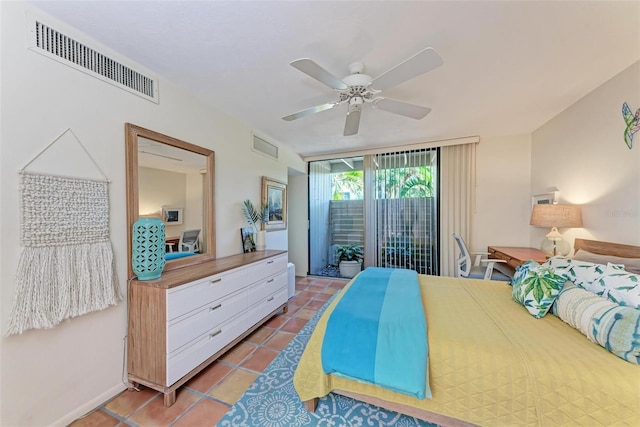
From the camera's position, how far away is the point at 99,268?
152cm

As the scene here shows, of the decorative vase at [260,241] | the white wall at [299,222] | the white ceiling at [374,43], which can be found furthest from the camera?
the white wall at [299,222]

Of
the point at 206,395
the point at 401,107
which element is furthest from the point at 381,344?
the point at 401,107

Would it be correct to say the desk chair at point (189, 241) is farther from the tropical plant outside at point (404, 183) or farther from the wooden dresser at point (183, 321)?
the tropical plant outside at point (404, 183)

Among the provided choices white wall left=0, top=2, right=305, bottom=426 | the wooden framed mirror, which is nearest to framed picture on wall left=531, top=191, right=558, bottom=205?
the wooden framed mirror

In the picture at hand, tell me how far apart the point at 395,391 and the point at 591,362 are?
0.94 meters

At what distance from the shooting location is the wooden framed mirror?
176 cm

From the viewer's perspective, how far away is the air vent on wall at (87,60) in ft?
4.37

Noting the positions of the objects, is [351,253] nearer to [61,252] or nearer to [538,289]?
[538,289]

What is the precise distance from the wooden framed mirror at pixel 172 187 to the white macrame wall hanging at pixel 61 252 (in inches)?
7.7

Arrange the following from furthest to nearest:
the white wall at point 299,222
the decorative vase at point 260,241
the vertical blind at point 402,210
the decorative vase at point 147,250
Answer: the white wall at point 299,222, the vertical blind at point 402,210, the decorative vase at point 260,241, the decorative vase at point 147,250

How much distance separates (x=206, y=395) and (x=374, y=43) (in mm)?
2789

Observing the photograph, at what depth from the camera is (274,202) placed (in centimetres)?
365

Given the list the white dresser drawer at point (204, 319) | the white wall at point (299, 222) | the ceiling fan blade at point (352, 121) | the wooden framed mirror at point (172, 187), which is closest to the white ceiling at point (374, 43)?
the ceiling fan blade at point (352, 121)

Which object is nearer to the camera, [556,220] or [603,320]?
[603,320]
